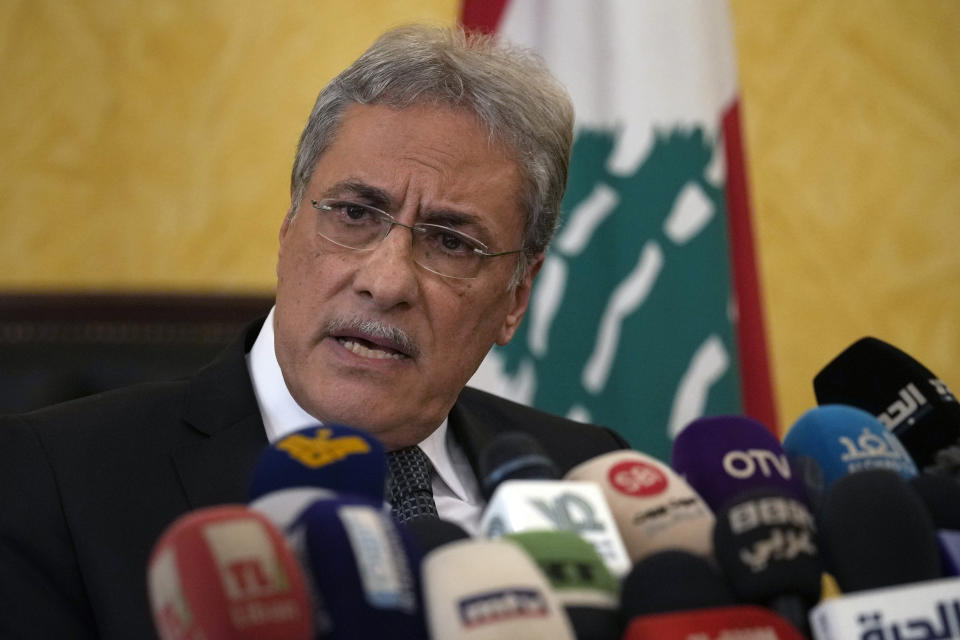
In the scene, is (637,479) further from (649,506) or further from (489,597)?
(489,597)

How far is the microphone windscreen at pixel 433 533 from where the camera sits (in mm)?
786

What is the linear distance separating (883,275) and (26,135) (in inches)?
90.7

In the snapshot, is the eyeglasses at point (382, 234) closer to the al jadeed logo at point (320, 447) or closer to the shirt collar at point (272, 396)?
the shirt collar at point (272, 396)

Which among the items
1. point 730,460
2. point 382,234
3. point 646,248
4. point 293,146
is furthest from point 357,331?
point 293,146

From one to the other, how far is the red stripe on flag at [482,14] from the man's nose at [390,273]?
138 cm

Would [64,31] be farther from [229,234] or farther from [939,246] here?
[939,246]

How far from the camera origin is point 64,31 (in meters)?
3.14

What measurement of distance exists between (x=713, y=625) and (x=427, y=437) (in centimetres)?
106

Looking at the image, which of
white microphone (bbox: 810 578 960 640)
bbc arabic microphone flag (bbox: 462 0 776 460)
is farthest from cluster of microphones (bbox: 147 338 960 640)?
bbc arabic microphone flag (bbox: 462 0 776 460)

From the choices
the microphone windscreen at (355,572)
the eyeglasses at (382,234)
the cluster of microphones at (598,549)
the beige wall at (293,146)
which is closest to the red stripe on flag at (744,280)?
the beige wall at (293,146)

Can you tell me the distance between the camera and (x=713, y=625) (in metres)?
0.68

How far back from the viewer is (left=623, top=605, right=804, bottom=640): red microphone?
67cm

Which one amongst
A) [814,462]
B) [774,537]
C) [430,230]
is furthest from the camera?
[430,230]

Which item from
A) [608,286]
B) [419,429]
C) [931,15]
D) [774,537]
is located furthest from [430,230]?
[931,15]
